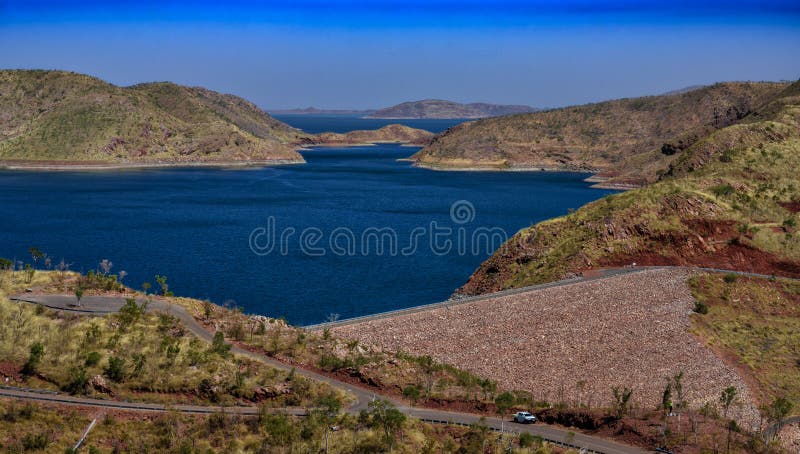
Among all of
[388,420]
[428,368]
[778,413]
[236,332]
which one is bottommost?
[778,413]

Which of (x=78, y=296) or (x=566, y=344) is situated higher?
(x=78, y=296)

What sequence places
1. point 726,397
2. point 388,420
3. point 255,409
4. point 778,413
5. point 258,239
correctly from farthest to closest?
point 258,239 < point 726,397 < point 778,413 < point 255,409 < point 388,420

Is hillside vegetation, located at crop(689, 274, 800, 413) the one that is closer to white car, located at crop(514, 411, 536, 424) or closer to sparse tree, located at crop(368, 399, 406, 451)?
white car, located at crop(514, 411, 536, 424)

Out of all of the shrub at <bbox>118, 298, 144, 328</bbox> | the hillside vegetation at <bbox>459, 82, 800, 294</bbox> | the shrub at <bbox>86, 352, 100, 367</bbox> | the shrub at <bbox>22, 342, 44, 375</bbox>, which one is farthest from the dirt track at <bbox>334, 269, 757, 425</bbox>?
the shrub at <bbox>22, 342, 44, 375</bbox>

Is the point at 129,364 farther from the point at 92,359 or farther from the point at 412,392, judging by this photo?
the point at 412,392

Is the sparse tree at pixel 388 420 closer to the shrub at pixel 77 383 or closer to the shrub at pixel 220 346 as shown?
the shrub at pixel 220 346

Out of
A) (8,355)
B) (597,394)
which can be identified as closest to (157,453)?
(8,355)

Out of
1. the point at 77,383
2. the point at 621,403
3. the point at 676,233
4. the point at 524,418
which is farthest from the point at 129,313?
the point at 676,233
